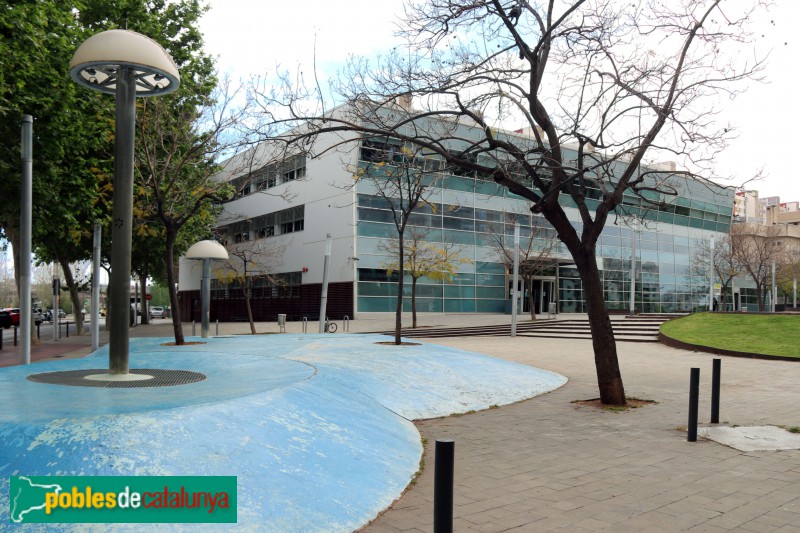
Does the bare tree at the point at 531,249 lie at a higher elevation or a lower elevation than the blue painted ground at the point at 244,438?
higher

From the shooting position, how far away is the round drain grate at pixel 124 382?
6.68 m

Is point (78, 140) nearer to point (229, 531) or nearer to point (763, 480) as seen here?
point (229, 531)

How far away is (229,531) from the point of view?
3.91 meters

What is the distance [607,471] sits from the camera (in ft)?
19.8

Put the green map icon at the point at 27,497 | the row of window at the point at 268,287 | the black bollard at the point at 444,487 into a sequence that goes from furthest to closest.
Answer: the row of window at the point at 268,287
the green map icon at the point at 27,497
the black bollard at the point at 444,487

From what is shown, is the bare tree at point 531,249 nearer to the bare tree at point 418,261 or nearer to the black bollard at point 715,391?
the bare tree at point 418,261

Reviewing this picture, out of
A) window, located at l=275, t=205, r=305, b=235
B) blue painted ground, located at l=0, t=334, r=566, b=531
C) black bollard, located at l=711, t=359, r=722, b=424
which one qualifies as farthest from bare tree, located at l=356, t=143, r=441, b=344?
window, located at l=275, t=205, r=305, b=235

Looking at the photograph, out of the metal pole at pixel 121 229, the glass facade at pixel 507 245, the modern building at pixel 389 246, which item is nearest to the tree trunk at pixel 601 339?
the metal pole at pixel 121 229

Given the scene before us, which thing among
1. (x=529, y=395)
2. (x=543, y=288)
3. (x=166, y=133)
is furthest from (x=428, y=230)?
(x=529, y=395)

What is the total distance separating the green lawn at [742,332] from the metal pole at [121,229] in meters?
17.8

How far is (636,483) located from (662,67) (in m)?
7.29

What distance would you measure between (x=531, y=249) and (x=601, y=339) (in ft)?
96.4

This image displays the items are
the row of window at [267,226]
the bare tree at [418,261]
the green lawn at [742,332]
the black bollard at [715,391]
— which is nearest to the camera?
the black bollard at [715,391]

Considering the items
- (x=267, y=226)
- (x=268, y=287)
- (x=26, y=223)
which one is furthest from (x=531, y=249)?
(x=26, y=223)
